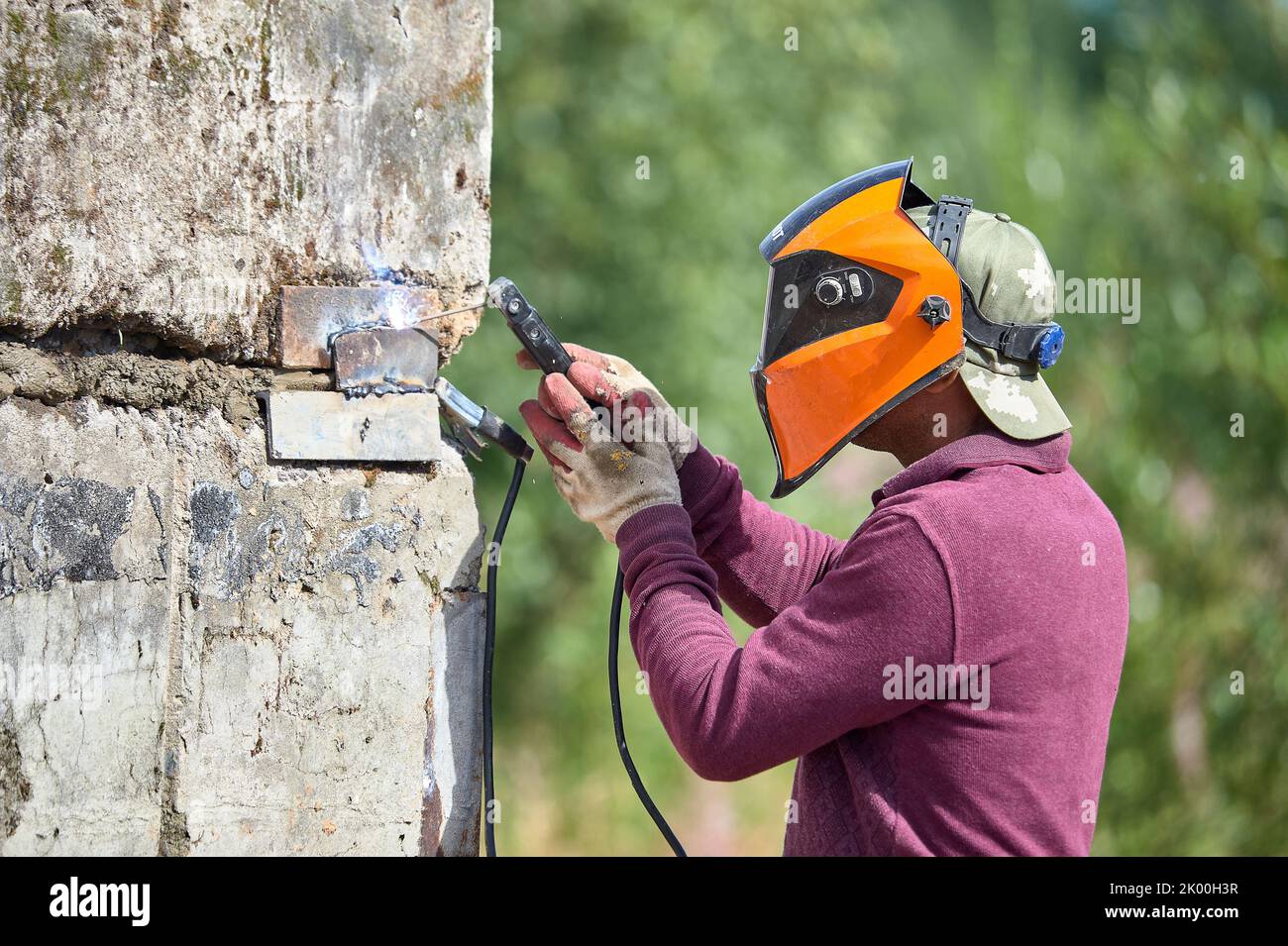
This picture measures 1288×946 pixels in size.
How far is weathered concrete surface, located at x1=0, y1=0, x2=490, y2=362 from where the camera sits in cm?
163

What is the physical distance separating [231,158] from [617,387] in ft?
2.27

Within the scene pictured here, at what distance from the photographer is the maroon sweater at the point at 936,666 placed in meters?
1.69

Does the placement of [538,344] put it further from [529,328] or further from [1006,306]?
[1006,306]

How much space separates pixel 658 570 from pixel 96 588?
0.80 m

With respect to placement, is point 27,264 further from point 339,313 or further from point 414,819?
point 414,819

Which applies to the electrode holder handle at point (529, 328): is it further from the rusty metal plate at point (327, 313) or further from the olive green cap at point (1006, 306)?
the olive green cap at point (1006, 306)

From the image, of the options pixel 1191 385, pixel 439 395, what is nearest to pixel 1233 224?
pixel 1191 385

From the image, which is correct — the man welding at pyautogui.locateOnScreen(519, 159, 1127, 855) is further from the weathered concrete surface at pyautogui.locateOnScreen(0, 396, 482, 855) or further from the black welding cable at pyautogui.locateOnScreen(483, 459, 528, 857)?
the weathered concrete surface at pyautogui.locateOnScreen(0, 396, 482, 855)

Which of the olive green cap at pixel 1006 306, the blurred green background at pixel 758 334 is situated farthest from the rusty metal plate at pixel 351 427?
the blurred green background at pixel 758 334

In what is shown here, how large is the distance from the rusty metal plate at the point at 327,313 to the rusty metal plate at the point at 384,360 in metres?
0.02

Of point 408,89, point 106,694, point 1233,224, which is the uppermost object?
point 1233,224

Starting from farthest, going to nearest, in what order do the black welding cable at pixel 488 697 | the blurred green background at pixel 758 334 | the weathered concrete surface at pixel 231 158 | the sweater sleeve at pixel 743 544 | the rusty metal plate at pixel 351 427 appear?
the blurred green background at pixel 758 334 → the sweater sleeve at pixel 743 544 → the black welding cable at pixel 488 697 → the rusty metal plate at pixel 351 427 → the weathered concrete surface at pixel 231 158

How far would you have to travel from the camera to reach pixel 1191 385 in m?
5.67

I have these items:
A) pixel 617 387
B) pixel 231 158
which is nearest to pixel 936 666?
pixel 617 387
